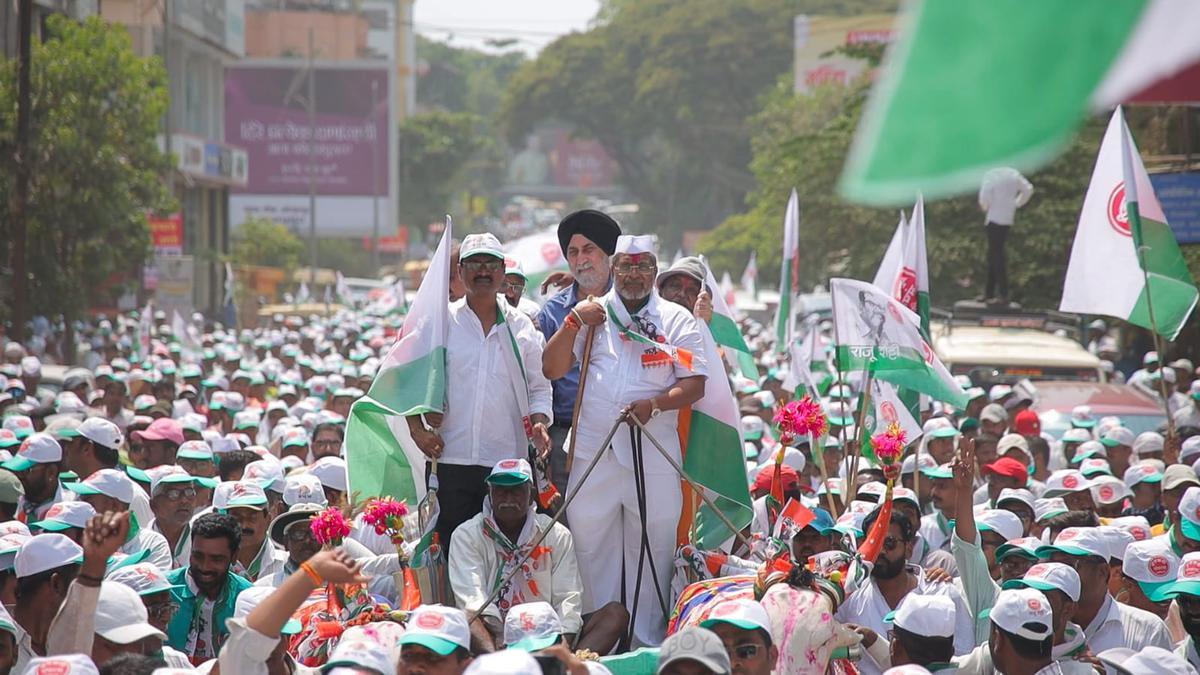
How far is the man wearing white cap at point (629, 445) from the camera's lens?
739 cm

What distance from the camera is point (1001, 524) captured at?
8.42m

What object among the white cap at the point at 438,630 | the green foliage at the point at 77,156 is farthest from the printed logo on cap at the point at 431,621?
the green foliage at the point at 77,156

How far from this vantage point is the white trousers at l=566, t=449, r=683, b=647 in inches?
292

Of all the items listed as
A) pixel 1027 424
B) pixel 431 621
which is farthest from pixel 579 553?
pixel 1027 424

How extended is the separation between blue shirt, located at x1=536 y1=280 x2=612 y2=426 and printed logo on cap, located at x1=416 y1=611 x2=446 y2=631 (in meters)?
2.32

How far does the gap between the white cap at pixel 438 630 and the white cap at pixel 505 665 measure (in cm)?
107

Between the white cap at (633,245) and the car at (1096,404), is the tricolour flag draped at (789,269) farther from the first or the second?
the white cap at (633,245)

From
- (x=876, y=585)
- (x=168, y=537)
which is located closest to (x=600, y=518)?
(x=876, y=585)

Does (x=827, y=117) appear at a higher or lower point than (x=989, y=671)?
higher

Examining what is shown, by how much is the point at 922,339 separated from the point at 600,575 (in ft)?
11.8

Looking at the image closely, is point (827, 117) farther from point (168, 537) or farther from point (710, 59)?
point (168, 537)

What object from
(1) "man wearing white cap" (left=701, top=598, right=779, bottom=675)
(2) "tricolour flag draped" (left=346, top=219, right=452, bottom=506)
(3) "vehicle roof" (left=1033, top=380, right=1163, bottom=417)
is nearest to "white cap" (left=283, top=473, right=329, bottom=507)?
(2) "tricolour flag draped" (left=346, top=219, right=452, bottom=506)

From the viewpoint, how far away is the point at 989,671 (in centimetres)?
619

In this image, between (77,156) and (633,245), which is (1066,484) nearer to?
(633,245)
